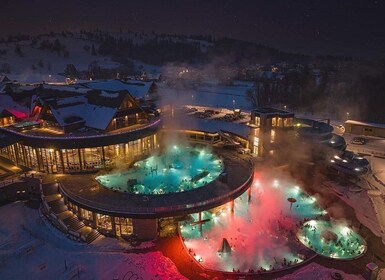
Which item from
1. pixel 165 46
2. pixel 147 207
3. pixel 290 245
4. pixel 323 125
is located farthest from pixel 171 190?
pixel 165 46

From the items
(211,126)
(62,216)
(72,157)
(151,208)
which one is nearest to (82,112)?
(72,157)

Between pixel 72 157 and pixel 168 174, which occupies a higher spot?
pixel 72 157

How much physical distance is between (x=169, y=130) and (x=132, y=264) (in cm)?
2300

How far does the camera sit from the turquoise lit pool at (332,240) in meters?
23.0

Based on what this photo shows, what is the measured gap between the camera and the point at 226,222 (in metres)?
26.4

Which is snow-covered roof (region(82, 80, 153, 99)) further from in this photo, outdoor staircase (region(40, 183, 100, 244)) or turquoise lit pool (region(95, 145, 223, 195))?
outdoor staircase (region(40, 183, 100, 244))

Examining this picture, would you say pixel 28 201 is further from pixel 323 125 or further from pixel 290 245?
pixel 323 125

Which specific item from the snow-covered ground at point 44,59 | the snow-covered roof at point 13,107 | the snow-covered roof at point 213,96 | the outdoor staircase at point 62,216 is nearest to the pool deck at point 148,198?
the outdoor staircase at point 62,216

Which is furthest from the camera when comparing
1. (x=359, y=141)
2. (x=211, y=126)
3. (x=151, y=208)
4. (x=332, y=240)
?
(x=359, y=141)

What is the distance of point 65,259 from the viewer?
2169 centimetres

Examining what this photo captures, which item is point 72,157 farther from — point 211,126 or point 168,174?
point 211,126

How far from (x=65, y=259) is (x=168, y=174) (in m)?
11.8

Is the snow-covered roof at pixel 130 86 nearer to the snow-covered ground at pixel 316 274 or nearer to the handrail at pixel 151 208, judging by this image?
the handrail at pixel 151 208

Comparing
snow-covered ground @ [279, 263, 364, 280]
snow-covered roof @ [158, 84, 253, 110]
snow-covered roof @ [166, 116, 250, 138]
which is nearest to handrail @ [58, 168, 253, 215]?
snow-covered ground @ [279, 263, 364, 280]
